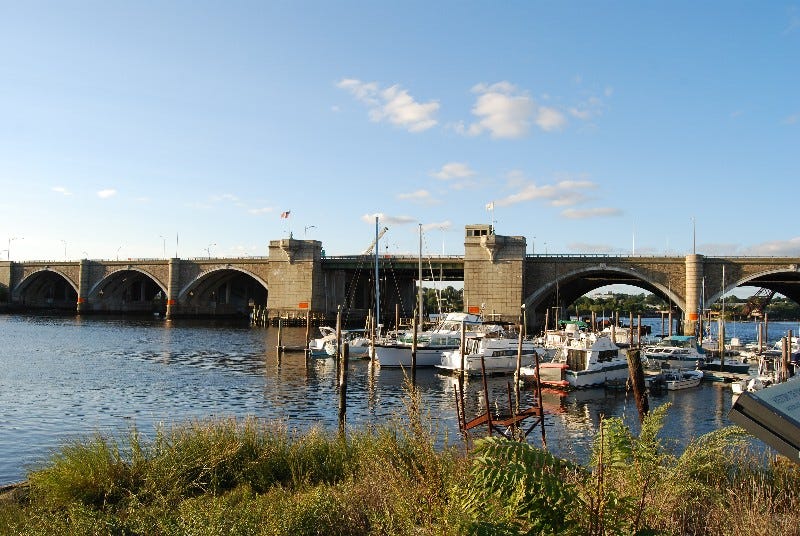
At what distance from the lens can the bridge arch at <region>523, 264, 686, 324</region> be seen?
79438 millimetres

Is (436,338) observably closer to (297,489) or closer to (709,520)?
(297,489)

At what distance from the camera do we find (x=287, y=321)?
100938 millimetres

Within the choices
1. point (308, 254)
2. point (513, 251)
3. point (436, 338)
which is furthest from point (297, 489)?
point (308, 254)

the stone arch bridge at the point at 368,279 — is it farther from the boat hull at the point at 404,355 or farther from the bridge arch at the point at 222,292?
the boat hull at the point at 404,355

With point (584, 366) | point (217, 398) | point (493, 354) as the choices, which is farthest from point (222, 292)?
point (584, 366)

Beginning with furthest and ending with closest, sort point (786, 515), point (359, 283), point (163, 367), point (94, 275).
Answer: point (94, 275)
point (359, 283)
point (163, 367)
point (786, 515)

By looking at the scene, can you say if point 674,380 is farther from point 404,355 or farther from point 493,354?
point 404,355

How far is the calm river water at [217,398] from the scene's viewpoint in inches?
1038

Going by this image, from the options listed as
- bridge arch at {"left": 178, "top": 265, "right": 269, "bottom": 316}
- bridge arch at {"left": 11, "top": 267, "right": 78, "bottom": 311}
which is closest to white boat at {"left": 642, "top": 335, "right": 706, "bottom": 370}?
bridge arch at {"left": 178, "top": 265, "right": 269, "bottom": 316}

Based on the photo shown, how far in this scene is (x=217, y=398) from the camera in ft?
119

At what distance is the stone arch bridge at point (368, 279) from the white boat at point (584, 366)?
31.7m

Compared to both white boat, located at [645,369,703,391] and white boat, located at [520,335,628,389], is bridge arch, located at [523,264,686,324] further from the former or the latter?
white boat, located at [520,335,628,389]

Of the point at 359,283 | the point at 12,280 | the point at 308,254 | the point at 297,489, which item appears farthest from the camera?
the point at 12,280

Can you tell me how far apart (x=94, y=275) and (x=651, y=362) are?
109982 mm
